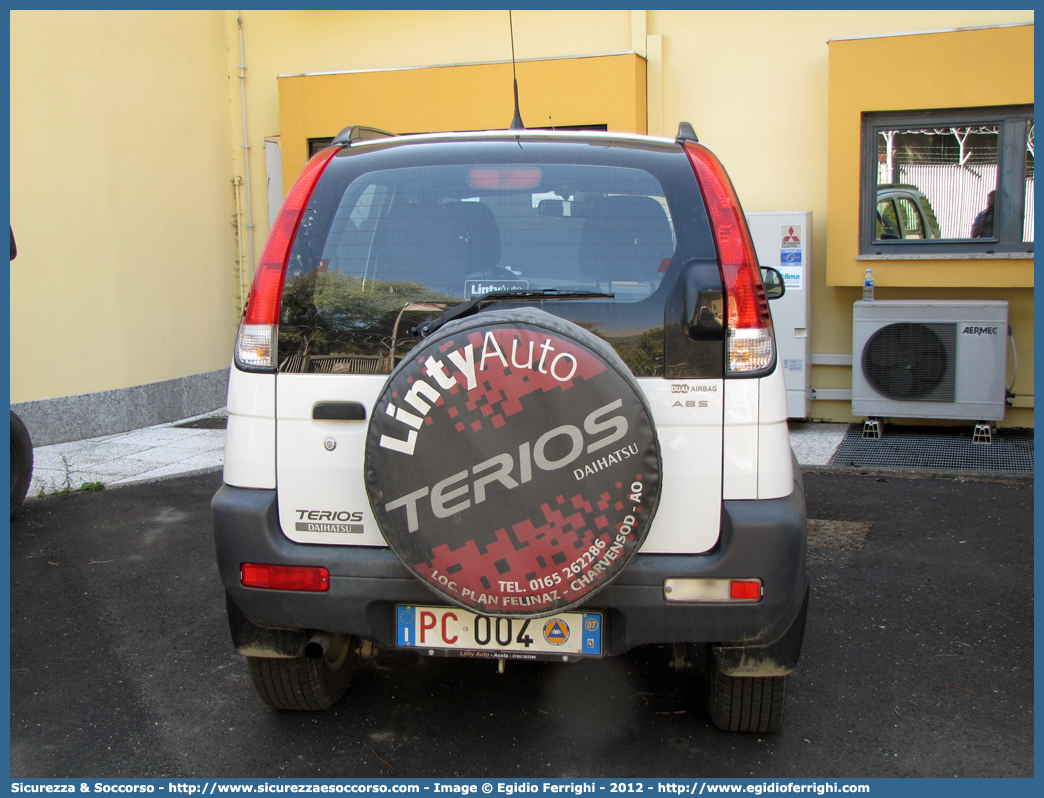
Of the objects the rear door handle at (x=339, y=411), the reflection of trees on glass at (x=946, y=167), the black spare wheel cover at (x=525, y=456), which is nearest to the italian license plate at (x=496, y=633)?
the black spare wheel cover at (x=525, y=456)

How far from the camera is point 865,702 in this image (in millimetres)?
3000

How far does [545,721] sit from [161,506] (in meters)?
3.52

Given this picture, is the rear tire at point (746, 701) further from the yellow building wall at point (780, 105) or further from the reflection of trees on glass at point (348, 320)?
the yellow building wall at point (780, 105)

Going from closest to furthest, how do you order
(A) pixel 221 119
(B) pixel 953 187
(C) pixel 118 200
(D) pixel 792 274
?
(B) pixel 953 187 < (D) pixel 792 274 < (C) pixel 118 200 < (A) pixel 221 119

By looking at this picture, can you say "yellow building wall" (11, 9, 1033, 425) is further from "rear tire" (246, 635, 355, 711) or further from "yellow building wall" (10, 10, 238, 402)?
"rear tire" (246, 635, 355, 711)

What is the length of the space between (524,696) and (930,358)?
503 cm

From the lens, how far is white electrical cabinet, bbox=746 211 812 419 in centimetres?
709

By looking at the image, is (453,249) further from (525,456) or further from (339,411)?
(525,456)

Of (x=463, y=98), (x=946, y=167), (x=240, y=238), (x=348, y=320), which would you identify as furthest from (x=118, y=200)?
(x=946, y=167)

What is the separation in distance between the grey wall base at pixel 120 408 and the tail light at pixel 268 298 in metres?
4.78

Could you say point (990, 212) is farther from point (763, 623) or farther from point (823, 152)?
point (763, 623)

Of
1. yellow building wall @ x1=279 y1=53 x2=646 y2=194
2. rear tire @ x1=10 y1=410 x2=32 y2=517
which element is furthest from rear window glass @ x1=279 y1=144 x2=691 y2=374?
yellow building wall @ x1=279 y1=53 x2=646 y2=194

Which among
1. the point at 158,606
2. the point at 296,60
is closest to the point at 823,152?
the point at 296,60

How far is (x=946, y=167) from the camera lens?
6977 mm
